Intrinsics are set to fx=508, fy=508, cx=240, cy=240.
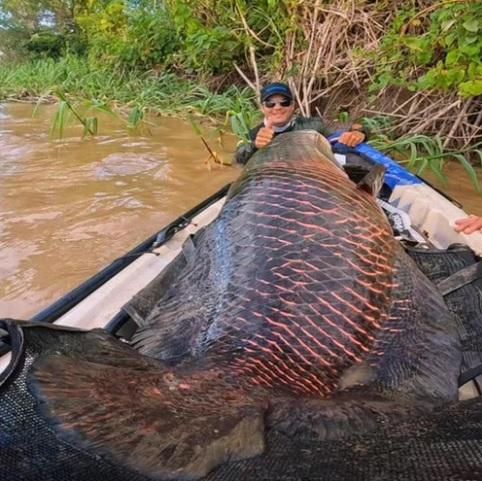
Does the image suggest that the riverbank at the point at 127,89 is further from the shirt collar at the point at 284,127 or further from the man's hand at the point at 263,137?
the man's hand at the point at 263,137

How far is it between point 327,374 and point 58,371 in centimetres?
76

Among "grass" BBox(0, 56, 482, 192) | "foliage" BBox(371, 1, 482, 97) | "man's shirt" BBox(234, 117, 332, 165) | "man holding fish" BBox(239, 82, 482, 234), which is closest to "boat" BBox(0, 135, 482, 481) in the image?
"man holding fish" BBox(239, 82, 482, 234)

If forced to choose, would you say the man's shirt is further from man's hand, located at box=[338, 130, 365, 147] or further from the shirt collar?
man's hand, located at box=[338, 130, 365, 147]

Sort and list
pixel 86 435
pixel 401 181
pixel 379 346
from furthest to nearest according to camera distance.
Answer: pixel 401 181
pixel 379 346
pixel 86 435

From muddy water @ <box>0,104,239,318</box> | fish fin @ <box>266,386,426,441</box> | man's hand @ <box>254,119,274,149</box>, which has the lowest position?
muddy water @ <box>0,104,239,318</box>

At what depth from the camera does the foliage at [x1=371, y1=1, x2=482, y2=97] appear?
13.7 ft

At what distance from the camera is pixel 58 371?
0.99 meters

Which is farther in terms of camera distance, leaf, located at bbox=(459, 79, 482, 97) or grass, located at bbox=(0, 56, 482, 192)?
grass, located at bbox=(0, 56, 482, 192)

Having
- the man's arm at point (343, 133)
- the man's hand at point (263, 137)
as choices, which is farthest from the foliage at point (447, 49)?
the man's hand at point (263, 137)

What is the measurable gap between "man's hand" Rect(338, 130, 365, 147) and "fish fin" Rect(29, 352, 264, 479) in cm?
330

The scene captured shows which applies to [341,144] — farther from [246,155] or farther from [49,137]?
[49,137]

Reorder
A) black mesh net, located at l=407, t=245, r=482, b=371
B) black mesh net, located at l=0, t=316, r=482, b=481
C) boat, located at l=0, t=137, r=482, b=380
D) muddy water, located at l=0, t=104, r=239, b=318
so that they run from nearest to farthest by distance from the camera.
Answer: black mesh net, located at l=0, t=316, r=482, b=481 < black mesh net, located at l=407, t=245, r=482, b=371 < boat, located at l=0, t=137, r=482, b=380 < muddy water, located at l=0, t=104, r=239, b=318

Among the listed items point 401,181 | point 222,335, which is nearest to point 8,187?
point 401,181

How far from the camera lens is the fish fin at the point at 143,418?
2.89 ft
